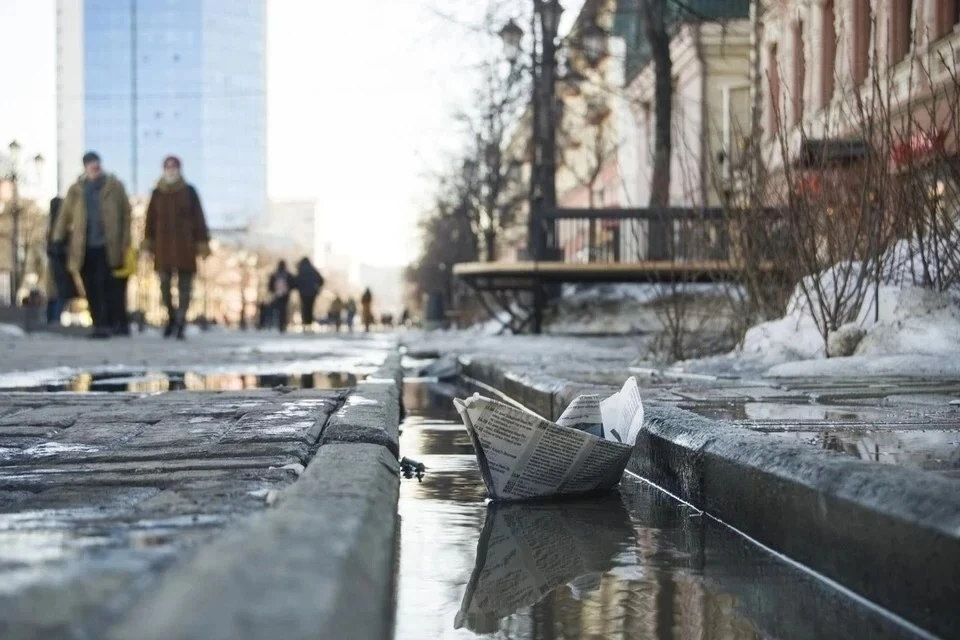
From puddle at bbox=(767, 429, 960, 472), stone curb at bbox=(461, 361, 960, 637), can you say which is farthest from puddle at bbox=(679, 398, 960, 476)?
stone curb at bbox=(461, 361, 960, 637)

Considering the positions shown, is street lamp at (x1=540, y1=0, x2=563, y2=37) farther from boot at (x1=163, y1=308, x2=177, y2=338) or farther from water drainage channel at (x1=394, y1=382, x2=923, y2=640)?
water drainage channel at (x1=394, y1=382, x2=923, y2=640)

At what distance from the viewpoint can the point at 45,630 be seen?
161cm

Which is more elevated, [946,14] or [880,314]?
[946,14]

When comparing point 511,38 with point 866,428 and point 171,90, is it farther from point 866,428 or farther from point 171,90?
point 171,90

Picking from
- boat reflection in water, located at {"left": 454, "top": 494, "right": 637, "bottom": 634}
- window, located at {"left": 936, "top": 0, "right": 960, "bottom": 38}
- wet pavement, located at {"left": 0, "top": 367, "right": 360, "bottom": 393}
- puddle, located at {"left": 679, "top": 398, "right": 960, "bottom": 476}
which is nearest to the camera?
boat reflection in water, located at {"left": 454, "top": 494, "right": 637, "bottom": 634}

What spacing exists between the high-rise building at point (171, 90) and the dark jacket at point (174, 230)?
147599mm

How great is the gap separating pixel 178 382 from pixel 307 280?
24449 millimetres

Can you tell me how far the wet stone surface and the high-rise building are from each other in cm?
15952

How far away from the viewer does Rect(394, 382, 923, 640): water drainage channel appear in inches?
108

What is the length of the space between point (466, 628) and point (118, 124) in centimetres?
16955

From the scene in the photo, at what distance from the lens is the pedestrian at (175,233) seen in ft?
54.2

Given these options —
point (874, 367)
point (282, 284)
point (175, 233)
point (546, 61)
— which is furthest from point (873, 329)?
point (282, 284)

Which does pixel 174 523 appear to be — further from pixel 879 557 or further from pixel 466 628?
pixel 879 557

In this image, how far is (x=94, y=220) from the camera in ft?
51.7
